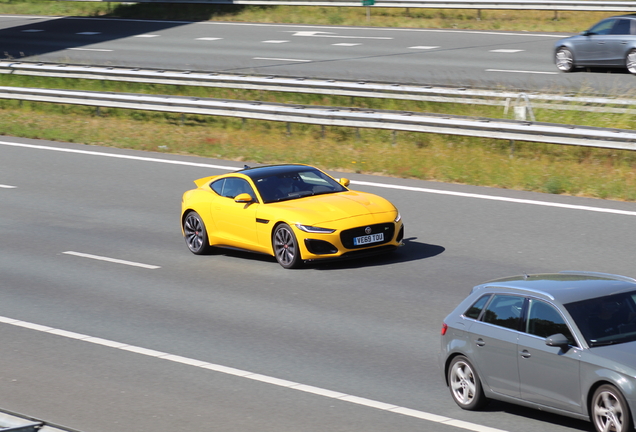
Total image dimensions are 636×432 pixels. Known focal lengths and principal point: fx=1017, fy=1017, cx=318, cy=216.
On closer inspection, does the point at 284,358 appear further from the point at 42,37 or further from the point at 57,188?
the point at 42,37

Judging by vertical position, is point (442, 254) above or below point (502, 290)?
below

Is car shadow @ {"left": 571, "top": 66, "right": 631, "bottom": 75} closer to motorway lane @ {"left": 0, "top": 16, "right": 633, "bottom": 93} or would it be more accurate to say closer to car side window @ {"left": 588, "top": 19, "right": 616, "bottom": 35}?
motorway lane @ {"left": 0, "top": 16, "right": 633, "bottom": 93}

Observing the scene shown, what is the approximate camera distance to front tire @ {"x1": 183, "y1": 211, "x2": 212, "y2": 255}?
48.2ft

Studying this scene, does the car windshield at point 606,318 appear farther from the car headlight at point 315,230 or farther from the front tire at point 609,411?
the car headlight at point 315,230

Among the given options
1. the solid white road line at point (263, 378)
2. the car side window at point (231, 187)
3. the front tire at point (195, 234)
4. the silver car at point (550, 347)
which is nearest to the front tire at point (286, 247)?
the car side window at point (231, 187)

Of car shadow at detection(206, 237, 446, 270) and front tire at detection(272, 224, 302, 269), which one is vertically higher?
front tire at detection(272, 224, 302, 269)

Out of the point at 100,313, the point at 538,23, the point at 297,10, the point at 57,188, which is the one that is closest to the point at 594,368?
the point at 100,313

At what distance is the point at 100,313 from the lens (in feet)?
38.8

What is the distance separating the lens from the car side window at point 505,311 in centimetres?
799

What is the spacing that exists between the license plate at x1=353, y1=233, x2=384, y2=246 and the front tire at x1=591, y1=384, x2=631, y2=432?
630cm

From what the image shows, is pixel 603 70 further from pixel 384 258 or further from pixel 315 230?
pixel 315 230

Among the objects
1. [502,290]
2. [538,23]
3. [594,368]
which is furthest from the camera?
[538,23]

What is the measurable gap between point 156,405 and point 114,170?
12936mm

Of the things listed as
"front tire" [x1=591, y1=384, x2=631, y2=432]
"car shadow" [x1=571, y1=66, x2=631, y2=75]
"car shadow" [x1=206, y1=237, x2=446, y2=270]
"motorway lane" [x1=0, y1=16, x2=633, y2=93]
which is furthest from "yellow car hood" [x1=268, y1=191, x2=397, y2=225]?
"car shadow" [x1=571, y1=66, x2=631, y2=75]
